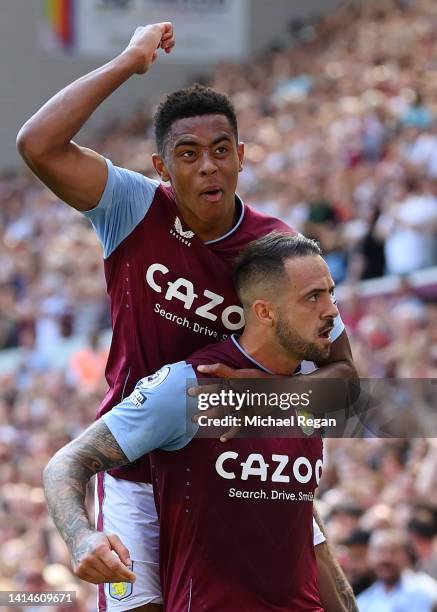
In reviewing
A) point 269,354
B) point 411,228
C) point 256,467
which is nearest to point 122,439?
point 256,467

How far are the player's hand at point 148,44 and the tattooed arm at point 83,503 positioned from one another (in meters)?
1.19

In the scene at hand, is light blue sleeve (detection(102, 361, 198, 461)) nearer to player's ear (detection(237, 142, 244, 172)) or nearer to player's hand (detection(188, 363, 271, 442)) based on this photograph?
player's hand (detection(188, 363, 271, 442))

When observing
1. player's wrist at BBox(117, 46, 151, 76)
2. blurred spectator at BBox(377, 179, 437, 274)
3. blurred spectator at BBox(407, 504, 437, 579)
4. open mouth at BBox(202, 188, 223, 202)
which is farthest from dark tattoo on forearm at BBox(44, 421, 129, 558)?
blurred spectator at BBox(377, 179, 437, 274)

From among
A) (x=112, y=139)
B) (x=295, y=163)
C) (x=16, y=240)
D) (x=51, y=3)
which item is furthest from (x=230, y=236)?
(x=112, y=139)

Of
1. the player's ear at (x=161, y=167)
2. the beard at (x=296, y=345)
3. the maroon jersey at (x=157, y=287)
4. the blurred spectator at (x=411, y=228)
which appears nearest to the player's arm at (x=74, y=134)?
the maroon jersey at (x=157, y=287)

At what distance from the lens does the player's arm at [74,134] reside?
4426 millimetres

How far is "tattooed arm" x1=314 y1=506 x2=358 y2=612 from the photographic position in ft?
16.0

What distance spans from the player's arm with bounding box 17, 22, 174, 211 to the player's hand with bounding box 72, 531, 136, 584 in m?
1.18

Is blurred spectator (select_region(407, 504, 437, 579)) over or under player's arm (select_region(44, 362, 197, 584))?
under

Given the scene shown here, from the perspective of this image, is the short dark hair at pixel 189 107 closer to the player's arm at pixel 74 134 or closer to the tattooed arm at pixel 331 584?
the player's arm at pixel 74 134

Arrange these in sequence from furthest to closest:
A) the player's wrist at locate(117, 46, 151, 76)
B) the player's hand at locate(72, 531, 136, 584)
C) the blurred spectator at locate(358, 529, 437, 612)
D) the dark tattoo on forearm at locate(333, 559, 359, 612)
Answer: the blurred spectator at locate(358, 529, 437, 612), the dark tattoo on forearm at locate(333, 559, 359, 612), the player's wrist at locate(117, 46, 151, 76), the player's hand at locate(72, 531, 136, 584)

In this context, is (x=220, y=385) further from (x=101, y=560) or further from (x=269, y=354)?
(x=101, y=560)

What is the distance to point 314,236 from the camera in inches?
457

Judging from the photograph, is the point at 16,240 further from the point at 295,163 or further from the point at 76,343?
the point at 295,163
